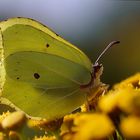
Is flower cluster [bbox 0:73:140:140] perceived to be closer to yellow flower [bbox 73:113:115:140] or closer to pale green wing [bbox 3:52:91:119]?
yellow flower [bbox 73:113:115:140]

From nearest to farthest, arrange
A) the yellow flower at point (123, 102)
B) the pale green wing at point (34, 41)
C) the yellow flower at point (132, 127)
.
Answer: the yellow flower at point (132, 127), the yellow flower at point (123, 102), the pale green wing at point (34, 41)

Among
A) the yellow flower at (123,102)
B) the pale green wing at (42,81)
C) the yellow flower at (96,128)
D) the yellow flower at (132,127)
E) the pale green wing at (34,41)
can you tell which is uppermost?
the pale green wing at (34,41)

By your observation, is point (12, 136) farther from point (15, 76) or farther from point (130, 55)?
point (130, 55)

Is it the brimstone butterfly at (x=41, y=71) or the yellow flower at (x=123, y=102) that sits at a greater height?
the brimstone butterfly at (x=41, y=71)

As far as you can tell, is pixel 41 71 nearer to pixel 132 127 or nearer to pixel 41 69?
pixel 41 69

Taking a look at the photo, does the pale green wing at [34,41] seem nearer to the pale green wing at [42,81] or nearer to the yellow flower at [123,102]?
the pale green wing at [42,81]

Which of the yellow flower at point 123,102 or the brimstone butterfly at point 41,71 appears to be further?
the brimstone butterfly at point 41,71

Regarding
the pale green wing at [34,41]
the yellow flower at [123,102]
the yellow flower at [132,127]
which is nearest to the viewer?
the yellow flower at [132,127]

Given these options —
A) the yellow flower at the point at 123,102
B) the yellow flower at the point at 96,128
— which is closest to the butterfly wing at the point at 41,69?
the yellow flower at the point at 123,102

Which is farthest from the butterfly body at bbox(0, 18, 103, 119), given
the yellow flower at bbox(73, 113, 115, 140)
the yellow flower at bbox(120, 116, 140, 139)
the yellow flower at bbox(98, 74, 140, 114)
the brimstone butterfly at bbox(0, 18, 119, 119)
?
the yellow flower at bbox(120, 116, 140, 139)
